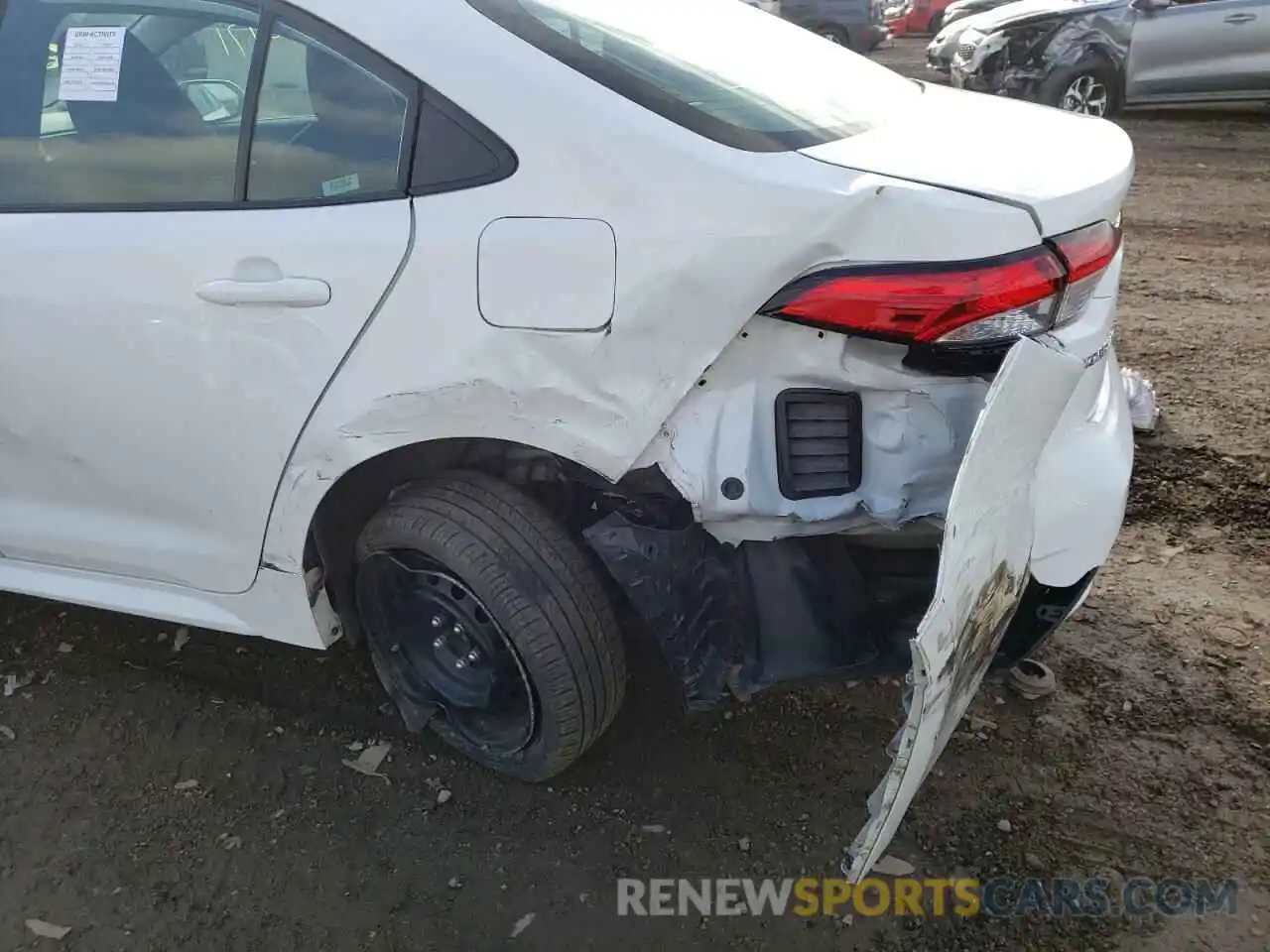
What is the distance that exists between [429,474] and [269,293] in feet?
1.66

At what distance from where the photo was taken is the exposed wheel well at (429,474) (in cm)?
217

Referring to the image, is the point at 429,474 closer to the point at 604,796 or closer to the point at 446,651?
the point at 446,651

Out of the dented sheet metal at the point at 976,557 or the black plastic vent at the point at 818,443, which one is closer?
the dented sheet metal at the point at 976,557

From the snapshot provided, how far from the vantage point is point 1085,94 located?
906 centimetres

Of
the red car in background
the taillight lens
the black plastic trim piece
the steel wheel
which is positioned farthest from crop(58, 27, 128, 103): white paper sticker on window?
the red car in background

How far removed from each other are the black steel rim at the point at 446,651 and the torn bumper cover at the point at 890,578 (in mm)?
357

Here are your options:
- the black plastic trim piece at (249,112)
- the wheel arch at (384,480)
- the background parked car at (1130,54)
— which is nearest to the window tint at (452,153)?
the black plastic trim piece at (249,112)

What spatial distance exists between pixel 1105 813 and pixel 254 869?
6.08ft

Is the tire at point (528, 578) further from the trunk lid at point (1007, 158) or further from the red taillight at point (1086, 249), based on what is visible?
the red taillight at point (1086, 249)

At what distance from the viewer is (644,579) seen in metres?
2.10

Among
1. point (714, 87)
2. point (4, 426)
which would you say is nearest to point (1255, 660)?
point (714, 87)

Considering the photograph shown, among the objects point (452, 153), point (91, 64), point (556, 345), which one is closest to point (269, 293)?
point (452, 153)

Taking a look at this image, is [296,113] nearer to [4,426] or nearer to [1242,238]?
[4,426]

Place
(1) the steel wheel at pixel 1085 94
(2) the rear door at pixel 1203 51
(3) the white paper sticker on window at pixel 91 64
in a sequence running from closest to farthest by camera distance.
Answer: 1. (3) the white paper sticker on window at pixel 91 64
2. (2) the rear door at pixel 1203 51
3. (1) the steel wheel at pixel 1085 94
